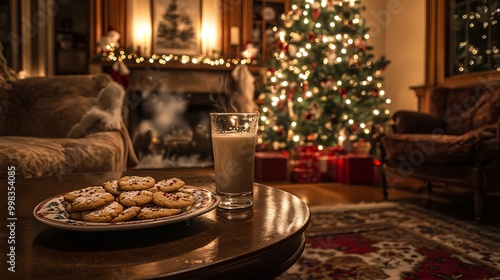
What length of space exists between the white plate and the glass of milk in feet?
0.13

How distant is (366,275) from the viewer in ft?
4.77

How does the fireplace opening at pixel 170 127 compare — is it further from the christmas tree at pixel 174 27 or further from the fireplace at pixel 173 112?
the christmas tree at pixel 174 27

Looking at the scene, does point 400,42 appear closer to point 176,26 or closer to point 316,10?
point 316,10

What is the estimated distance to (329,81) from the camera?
3832 millimetres

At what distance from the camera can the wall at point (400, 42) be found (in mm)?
4609

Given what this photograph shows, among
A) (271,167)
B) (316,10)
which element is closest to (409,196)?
(271,167)

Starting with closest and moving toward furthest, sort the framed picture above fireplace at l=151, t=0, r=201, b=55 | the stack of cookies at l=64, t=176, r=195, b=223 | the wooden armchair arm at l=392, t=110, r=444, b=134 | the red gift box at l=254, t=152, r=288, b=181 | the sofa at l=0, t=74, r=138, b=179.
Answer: the stack of cookies at l=64, t=176, r=195, b=223, the sofa at l=0, t=74, r=138, b=179, the wooden armchair arm at l=392, t=110, r=444, b=134, the red gift box at l=254, t=152, r=288, b=181, the framed picture above fireplace at l=151, t=0, r=201, b=55

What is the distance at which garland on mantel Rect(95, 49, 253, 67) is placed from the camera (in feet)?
14.8

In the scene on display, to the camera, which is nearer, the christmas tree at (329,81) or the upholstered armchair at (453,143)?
the upholstered armchair at (453,143)

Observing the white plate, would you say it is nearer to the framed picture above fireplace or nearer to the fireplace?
the fireplace

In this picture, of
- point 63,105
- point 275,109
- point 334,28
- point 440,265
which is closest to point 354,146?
point 275,109

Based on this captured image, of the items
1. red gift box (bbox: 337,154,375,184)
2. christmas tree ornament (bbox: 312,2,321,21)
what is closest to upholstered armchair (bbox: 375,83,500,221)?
red gift box (bbox: 337,154,375,184)

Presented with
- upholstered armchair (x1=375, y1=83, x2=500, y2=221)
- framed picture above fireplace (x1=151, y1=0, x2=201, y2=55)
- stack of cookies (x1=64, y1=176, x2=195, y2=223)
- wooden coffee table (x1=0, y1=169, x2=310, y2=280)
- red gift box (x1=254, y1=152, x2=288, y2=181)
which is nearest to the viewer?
wooden coffee table (x1=0, y1=169, x2=310, y2=280)

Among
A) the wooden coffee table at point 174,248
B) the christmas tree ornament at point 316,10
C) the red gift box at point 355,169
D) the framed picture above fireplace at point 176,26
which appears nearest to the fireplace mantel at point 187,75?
the framed picture above fireplace at point 176,26
